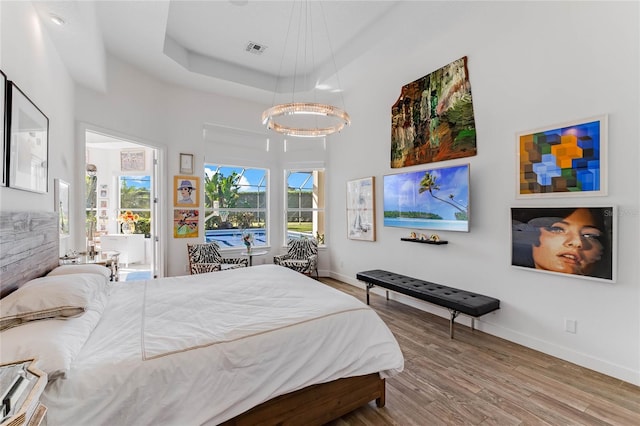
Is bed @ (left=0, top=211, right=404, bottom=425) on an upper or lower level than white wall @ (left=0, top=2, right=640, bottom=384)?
Answer: lower

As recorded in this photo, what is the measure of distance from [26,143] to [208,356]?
82.4 inches

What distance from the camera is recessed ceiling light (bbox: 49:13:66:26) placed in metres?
2.42

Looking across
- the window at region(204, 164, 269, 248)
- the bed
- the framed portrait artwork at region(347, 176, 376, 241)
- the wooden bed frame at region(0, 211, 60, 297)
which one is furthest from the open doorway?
the bed

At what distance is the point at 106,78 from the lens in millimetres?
3959

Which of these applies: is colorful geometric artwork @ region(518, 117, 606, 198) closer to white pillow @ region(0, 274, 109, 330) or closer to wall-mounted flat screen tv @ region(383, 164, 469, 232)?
wall-mounted flat screen tv @ region(383, 164, 469, 232)

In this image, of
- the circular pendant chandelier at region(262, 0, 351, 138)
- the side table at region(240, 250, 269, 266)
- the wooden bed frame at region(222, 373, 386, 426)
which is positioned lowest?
the wooden bed frame at region(222, 373, 386, 426)

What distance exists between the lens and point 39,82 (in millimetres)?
2465

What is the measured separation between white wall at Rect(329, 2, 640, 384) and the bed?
185cm

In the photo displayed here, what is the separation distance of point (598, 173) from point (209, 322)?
3.28 meters

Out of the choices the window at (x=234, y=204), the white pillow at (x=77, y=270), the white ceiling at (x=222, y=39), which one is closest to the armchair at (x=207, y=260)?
the window at (x=234, y=204)

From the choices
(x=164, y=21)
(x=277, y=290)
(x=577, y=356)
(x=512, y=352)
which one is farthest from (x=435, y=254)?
(x=164, y=21)

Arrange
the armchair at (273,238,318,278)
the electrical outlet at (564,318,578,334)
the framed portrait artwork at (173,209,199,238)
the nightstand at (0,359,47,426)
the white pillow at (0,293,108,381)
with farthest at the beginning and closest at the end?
the armchair at (273,238,318,278)
the framed portrait artwork at (173,209,199,238)
the electrical outlet at (564,318,578,334)
the white pillow at (0,293,108,381)
the nightstand at (0,359,47,426)

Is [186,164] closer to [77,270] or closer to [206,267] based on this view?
[206,267]

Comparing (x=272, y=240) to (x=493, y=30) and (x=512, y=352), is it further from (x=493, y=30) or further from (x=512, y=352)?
(x=493, y=30)
